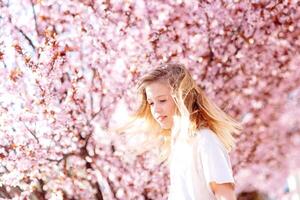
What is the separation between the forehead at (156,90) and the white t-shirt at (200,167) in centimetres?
20

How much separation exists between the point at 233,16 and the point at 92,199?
6.41 feet

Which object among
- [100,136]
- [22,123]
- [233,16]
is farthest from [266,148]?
[22,123]

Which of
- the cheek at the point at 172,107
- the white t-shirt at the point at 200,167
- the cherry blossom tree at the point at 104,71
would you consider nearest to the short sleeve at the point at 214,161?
the white t-shirt at the point at 200,167

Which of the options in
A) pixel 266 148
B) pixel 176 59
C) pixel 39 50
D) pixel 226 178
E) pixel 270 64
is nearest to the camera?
pixel 226 178

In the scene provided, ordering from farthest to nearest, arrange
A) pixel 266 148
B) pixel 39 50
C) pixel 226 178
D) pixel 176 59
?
pixel 266 148 < pixel 176 59 < pixel 39 50 < pixel 226 178

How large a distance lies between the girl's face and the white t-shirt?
4.6 inches

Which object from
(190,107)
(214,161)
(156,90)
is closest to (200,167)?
(214,161)

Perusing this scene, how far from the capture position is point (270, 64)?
6.70 m

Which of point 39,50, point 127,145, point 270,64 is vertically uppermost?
point 39,50

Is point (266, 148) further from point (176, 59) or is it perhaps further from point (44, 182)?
point (44, 182)

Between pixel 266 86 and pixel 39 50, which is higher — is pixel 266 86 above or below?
below

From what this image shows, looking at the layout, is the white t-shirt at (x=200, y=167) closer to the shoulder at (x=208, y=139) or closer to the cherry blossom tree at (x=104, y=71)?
the shoulder at (x=208, y=139)

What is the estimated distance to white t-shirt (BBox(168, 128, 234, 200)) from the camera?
2.57 metres

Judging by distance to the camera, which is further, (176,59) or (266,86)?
(266,86)
